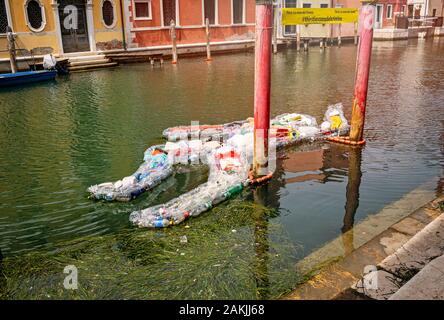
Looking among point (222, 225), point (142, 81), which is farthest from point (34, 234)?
point (142, 81)

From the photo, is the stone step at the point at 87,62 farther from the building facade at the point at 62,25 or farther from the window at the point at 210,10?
the window at the point at 210,10

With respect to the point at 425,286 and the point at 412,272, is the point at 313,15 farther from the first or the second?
the point at 425,286

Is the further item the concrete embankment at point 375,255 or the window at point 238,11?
the window at point 238,11

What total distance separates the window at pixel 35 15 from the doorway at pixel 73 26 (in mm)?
1155

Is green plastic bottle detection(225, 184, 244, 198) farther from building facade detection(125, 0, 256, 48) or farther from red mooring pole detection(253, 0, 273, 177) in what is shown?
building facade detection(125, 0, 256, 48)

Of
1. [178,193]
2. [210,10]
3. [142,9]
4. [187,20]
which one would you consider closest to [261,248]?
[178,193]

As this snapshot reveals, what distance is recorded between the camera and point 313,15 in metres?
24.1

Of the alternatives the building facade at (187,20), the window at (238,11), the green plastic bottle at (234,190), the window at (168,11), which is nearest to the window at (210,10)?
the building facade at (187,20)

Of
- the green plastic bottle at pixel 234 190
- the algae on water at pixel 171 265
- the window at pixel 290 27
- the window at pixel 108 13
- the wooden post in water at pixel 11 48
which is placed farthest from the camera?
the window at pixel 290 27

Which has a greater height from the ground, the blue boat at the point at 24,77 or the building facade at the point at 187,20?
the building facade at the point at 187,20

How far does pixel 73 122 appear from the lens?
1026 cm

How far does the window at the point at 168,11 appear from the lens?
78.9 feet

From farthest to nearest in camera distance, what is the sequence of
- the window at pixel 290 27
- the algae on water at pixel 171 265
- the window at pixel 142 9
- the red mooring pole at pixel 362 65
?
the window at pixel 290 27 < the window at pixel 142 9 < the red mooring pole at pixel 362 65 < the algae on water at pixel 171 265

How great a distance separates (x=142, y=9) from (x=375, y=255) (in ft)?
72.5
